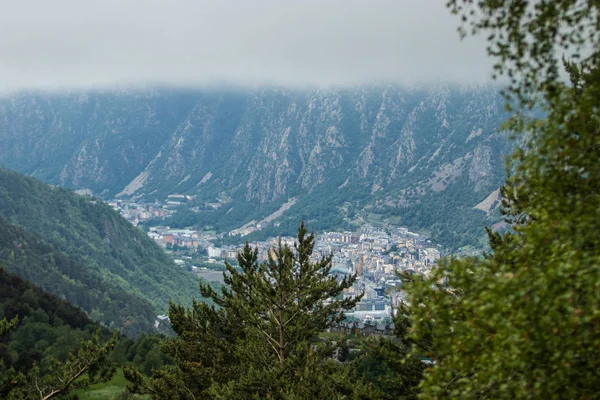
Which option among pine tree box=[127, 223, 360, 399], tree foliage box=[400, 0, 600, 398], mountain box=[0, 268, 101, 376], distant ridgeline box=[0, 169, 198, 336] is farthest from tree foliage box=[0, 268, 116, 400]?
distant ridgeline box=[0, 169, 198, 336]

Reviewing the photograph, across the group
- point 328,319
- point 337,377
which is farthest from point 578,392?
point 328,319

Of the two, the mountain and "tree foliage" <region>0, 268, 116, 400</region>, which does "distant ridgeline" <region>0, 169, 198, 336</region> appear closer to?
the mountain

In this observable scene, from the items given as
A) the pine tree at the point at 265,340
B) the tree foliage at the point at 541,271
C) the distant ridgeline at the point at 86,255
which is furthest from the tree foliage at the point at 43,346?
the distant ridgeline at the point at 86,255

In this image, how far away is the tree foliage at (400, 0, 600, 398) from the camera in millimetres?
6836

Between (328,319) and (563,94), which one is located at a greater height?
(563,94)

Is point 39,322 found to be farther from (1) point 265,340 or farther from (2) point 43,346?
(1) point 265,340

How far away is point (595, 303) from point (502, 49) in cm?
349

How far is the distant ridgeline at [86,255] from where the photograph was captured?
409 feet

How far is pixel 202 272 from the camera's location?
193 metres

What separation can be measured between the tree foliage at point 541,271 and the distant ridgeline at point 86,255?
11658 centimetres

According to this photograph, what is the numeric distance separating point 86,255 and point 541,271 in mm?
175099

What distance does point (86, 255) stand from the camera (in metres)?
170

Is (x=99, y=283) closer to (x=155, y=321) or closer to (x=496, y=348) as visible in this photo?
(x=155, y=321)

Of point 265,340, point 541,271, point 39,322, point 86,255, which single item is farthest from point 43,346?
point 86,255
